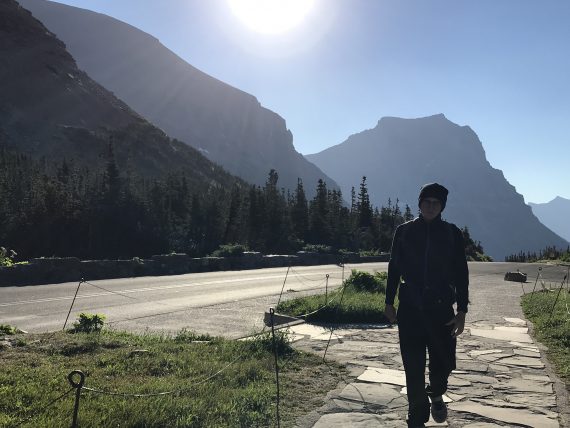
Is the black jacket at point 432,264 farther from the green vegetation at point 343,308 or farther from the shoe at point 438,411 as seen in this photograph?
the green vegetation at point 343,308

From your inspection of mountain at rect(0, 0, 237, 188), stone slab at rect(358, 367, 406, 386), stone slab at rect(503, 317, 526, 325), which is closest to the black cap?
stone slab at rect(358, 367, 406, 386)

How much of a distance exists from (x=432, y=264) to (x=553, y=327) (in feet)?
22.9

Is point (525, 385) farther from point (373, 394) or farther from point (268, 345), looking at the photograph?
point (268, 345)

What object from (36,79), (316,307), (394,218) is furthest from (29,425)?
(36,79)

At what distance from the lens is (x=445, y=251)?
4.27m

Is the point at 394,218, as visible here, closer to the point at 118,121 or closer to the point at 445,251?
the point at 118,121

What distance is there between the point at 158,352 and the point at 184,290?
10.0 m

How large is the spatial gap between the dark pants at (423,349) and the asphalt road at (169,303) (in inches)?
201

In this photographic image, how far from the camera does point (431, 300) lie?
4188mm

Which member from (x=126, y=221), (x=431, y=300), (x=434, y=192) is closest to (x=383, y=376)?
(x=431, y=300)

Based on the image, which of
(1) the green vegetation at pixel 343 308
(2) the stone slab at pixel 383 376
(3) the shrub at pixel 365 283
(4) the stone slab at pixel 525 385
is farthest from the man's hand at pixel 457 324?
(3) the shrub at pixel 365 283

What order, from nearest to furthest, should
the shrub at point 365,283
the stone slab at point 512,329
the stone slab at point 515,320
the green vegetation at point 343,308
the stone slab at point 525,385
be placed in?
the stone slab at point 525,385 < the stone slab at point 512,329 < the green vegetation at point 343,308 < the stone slab at point 515,320 < the shrub at point 365,283

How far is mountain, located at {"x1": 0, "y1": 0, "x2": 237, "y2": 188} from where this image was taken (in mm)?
79938

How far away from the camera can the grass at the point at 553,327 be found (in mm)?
7059
